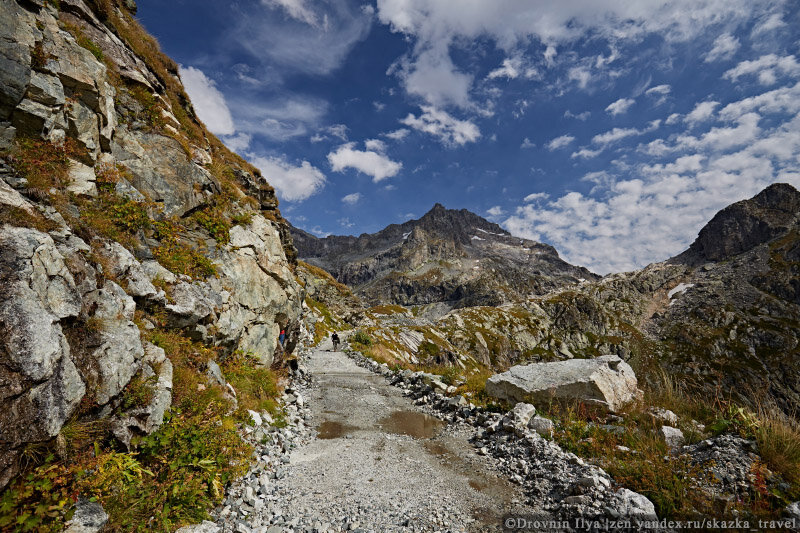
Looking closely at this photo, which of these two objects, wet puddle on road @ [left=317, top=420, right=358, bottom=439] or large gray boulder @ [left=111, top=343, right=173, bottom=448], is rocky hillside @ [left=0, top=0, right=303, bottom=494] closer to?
large gray boulder @ [left=111, top=343, right=173, bottom=448]

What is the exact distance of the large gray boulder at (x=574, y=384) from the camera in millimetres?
12656

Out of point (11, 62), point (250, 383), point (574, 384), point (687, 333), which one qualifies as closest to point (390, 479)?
point (250, 383)

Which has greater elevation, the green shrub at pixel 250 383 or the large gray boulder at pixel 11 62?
the large gray boulder at pixel 11 62

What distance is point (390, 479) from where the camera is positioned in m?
9.78

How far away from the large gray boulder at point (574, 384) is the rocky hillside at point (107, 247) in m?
12.3

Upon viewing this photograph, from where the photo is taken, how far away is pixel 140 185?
14.9m

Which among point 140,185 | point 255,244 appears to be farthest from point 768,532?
point 140,185

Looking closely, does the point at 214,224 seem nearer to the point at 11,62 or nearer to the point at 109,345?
the point at 11,62

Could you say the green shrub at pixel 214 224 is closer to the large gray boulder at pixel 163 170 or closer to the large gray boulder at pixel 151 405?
the large gray boulder at pixel 163 170

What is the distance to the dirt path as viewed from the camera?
7.76 m

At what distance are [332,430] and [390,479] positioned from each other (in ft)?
17.2

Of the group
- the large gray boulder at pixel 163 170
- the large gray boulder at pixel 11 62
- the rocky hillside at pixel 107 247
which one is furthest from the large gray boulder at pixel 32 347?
the large gray boulder at pixel 163 170

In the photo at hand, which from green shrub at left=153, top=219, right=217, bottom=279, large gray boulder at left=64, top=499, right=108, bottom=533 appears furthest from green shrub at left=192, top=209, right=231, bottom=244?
large gray boulder at left=64, top=499, right=108, bottom=533

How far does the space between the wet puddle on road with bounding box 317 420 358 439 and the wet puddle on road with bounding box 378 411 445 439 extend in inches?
64.9
